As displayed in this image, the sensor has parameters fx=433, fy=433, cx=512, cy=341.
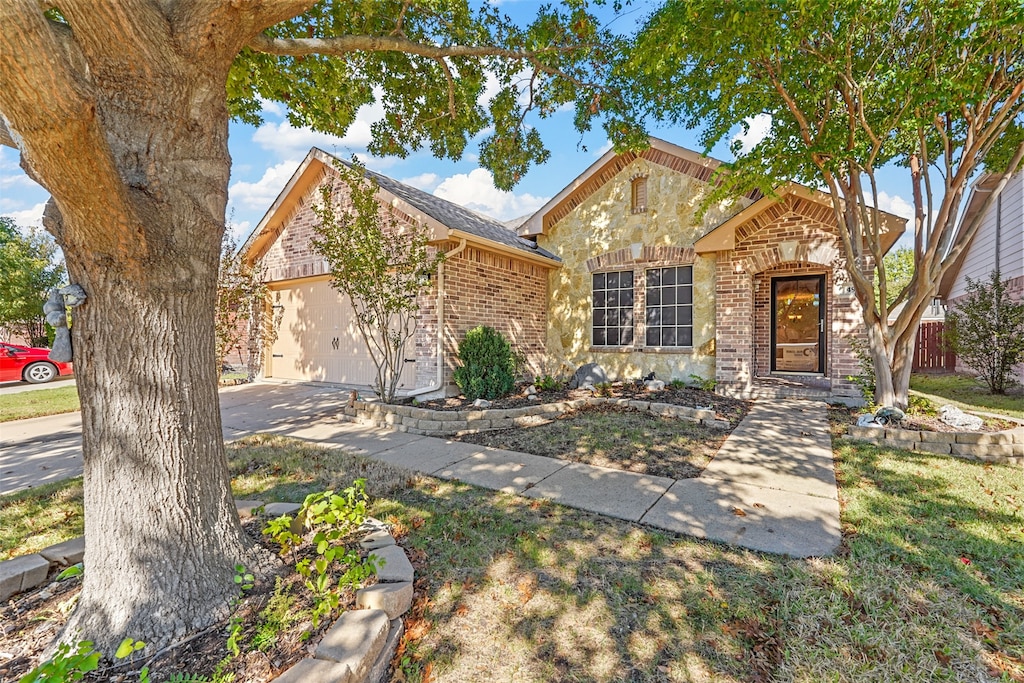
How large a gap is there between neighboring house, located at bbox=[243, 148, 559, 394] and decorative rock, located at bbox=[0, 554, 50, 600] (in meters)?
5.57

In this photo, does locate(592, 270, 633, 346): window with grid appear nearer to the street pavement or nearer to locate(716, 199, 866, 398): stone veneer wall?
locate(716, 199, 866, 398): stone veneer wall

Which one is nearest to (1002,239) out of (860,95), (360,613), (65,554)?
(860,95)

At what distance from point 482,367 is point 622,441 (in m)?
3.10

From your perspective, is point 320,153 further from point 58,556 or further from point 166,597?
point 166,597

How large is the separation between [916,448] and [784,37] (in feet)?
16.5

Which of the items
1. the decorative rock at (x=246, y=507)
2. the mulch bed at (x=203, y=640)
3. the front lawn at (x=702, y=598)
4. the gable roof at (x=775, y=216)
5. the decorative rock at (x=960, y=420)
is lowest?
the front lawn at (x=702, y=598)

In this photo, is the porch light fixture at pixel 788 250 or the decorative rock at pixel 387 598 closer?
the decorative rock at pixel 387 598

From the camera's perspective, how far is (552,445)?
206 inches

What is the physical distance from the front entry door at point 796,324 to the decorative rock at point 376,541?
1008 centimetres

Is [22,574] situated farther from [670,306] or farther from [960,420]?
[670,306]

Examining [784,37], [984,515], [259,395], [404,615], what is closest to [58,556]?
[404,615]

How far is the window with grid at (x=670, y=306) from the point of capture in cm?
912

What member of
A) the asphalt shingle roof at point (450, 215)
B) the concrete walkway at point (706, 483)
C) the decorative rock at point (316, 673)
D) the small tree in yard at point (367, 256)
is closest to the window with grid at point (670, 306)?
the asphalt shingle roof at point (450, 215)

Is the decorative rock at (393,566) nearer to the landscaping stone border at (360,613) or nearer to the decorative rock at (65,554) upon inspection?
the landscaping stone border at (360,613)
